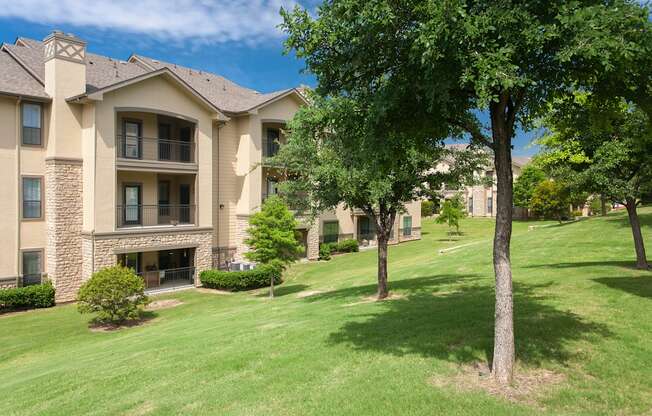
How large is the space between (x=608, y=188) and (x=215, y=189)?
2176 cm

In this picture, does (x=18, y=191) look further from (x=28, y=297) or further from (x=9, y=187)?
(x=28, y=297)

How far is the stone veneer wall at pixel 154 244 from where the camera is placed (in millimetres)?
22766

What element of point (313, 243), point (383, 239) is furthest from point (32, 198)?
point (313, 243)

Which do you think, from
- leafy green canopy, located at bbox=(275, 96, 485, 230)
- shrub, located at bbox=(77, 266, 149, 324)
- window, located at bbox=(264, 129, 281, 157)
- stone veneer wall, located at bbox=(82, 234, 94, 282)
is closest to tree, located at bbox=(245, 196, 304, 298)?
leafy green canopy, located at bbox=(275, 96, 485, 230)

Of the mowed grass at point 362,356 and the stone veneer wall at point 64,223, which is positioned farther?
the stone veneer wall at point 64,223

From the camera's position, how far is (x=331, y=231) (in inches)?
1484

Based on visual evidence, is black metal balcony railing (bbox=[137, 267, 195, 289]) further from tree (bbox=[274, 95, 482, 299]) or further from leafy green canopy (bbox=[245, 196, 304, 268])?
tree (bbox=[274, 95, 482, 299])

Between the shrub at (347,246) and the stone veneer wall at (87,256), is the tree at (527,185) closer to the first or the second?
the shrub at (347,246)

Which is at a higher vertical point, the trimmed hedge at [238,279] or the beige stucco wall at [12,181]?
the beige stucco wall at [12,181]

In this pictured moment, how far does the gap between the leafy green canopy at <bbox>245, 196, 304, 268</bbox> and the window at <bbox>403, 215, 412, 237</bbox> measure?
2558 cm

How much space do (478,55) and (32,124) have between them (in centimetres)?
2315

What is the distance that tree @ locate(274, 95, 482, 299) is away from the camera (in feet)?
27.0

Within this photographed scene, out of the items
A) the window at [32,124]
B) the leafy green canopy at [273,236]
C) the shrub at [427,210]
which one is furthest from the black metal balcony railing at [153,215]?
the shrub at [427,210]

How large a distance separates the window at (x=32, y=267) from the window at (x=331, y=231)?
2036 centimetres
